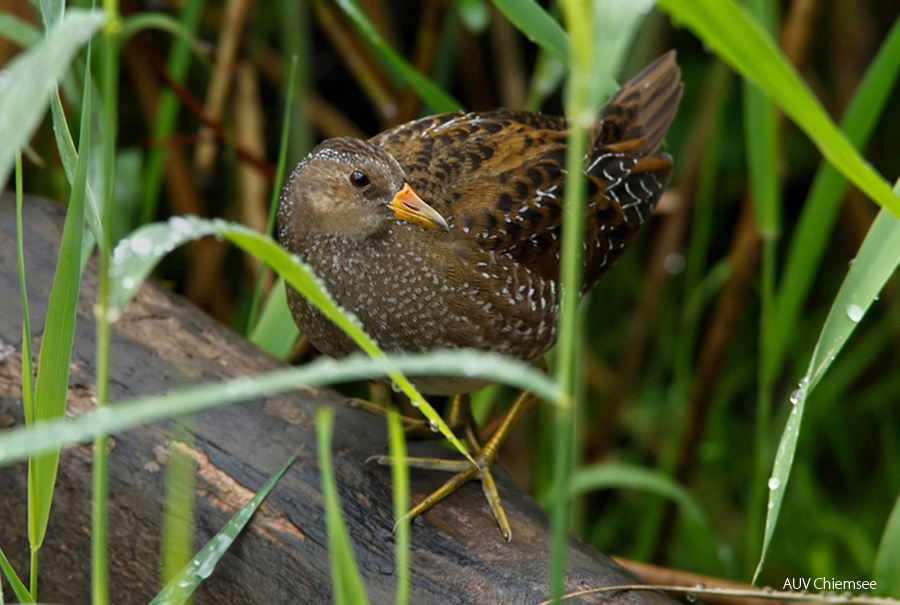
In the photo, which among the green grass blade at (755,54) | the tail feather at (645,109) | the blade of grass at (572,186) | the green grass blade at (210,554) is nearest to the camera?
the blade of grass at (572,186)

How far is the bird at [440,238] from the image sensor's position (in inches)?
78.7

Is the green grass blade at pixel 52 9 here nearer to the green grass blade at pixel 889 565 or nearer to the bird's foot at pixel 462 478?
the bird's foot at pixel 462 478

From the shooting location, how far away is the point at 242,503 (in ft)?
5.78

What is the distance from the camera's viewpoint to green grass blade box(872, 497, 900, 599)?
5.99ft

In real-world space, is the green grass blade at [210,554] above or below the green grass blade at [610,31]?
below

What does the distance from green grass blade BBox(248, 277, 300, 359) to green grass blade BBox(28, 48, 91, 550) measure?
908 mm

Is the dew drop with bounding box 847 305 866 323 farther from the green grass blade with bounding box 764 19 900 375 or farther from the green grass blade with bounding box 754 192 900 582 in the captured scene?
the green grass blade with bounding box 764 19 900 375

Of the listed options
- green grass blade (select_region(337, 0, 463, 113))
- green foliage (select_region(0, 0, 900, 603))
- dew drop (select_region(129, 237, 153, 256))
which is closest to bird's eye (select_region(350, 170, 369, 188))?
green foliage (select_region(0, 0, 900, 603))

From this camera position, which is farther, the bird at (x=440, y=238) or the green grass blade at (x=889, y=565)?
the bird at (x=440, y=238)

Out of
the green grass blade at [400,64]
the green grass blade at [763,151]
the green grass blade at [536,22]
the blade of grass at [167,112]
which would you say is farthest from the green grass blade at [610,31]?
the blade of grass at [167,112]

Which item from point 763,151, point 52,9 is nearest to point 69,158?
point 52,9

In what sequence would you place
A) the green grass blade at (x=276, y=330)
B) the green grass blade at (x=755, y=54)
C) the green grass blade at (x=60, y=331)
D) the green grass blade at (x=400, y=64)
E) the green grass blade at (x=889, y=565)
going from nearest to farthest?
the green grass blade at (x=755, y=54) → the green grass blade at (x=60, y=331) → the green grass blade at (x=889, y=565) → the green grass blade at (x=400, y=64) → the green grass blade at (x=276, y=330)

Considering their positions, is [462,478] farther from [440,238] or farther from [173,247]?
[173,247]

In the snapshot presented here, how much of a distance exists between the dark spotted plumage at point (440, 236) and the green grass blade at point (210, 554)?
389mm
